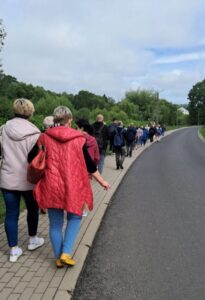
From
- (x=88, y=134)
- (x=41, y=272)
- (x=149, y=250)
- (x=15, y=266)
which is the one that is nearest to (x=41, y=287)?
(x=41, y=272)

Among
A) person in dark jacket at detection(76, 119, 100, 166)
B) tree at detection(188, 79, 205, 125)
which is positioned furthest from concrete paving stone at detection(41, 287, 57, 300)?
tree at detection(188, 79, 205, 125)

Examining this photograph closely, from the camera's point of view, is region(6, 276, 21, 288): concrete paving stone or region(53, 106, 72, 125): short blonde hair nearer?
region(6, 276, 21, 288): concrete paving stone

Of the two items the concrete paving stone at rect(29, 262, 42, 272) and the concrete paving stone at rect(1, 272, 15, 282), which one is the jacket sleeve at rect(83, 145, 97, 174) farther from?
the concrete paving stone at rect(1, 272, 15, 282)

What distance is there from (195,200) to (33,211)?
517 centimetres

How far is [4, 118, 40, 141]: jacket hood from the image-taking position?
507 cm

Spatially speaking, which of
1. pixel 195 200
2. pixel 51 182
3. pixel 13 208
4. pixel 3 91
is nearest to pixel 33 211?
pixel 13 208

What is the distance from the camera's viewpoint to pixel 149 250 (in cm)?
595

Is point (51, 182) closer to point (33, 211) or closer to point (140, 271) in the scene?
point (33, 211)

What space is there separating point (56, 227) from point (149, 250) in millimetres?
1513

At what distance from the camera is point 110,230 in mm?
7109

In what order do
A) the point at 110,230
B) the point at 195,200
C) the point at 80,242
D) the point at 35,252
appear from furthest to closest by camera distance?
the point at 195,200 → the point at 110,230 → the point at 80,242 → the point at 35,252

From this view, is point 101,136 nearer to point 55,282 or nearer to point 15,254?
point 15,254

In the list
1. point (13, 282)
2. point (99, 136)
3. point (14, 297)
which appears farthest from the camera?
point (99, 136)

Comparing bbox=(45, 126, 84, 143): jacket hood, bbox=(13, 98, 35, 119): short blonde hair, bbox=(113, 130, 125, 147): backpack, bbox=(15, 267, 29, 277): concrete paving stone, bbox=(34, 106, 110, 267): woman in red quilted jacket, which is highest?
bbox=(13, 98, 35, 119): short blonde hair
